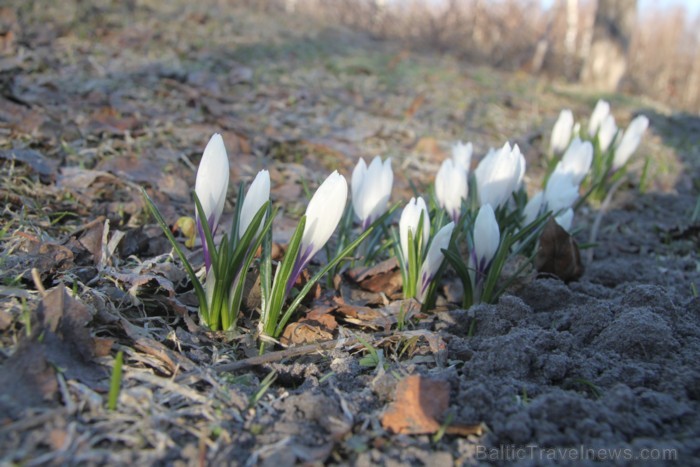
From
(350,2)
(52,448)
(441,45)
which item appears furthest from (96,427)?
(350,2)

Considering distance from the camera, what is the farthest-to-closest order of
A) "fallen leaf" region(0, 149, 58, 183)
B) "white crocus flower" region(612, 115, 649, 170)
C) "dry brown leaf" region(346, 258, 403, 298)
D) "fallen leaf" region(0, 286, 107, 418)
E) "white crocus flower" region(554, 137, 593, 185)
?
1. "white crocus flower" region(612, 115, 649, 170)
2. "white crocus flower" region(554, 137, 593, 185)
3. "fallen leaf" region(0, 149, 58, 183)
4. "dry brown leaf" region(346, 258, 403, 298)
5. "fallen leaf" region(0, 286, 107, 418)

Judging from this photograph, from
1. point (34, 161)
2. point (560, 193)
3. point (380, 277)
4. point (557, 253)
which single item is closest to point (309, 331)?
point (380, 277)

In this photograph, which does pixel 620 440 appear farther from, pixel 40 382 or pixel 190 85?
pixel 190 85

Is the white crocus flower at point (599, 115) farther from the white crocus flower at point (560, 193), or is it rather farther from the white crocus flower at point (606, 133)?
the white crocus flower at point (560, 193)

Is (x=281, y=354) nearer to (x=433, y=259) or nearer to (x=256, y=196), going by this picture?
(x=256, y=196)

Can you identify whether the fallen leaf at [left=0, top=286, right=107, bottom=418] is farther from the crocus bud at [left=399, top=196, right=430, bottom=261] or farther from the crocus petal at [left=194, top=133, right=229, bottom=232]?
the crocus bud at [left=399, top=196, right=430, bottom=261]

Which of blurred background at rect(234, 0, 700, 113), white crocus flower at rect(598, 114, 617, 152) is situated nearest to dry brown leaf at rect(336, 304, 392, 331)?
white crocus flower at rect(598, 114, 617, 152)
